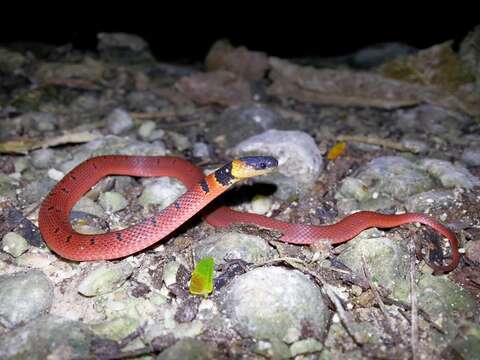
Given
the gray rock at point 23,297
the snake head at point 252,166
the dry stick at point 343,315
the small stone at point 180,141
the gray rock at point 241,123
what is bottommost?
the small stone at point 180,141

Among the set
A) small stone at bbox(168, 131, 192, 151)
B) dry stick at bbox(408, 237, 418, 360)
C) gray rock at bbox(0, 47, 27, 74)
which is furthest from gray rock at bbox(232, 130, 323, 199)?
gray rock at bbox(0, 47, 27, 74)

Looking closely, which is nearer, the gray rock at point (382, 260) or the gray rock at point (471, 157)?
the gray rock at point (382, 260)

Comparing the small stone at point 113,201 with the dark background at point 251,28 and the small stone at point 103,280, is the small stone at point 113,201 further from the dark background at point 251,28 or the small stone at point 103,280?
the dark background at point 251,28

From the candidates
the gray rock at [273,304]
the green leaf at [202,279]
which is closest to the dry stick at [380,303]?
the gray rock at [273,304]

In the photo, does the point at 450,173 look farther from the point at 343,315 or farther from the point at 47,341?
the point at 47,341

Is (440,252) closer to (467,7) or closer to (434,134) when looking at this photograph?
(434,134)

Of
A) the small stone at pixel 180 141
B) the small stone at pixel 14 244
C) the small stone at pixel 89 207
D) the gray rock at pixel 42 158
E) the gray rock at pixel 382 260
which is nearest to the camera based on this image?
the gray rock at pixel 382 260

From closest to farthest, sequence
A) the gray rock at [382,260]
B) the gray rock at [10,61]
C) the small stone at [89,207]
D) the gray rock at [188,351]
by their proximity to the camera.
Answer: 1. the gray rock at [188,351]
2. the gray rock at [382,260]
3. the small stone at [89,207]
4. the gray rock at [10,61]
